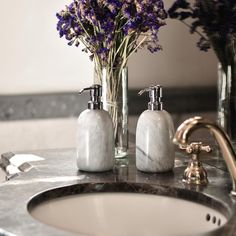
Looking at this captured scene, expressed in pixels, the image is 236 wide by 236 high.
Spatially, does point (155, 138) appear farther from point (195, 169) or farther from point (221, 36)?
point (221, 36)

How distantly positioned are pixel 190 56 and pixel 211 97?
0.10 meters

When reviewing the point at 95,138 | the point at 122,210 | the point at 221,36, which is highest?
the point at 221,36

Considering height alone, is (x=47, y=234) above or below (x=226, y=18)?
below

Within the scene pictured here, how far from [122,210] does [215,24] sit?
360 mm

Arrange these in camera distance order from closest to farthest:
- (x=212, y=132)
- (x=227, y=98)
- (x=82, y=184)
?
(x=212, y=132), (x=82, y=184), (x=227, y=98)

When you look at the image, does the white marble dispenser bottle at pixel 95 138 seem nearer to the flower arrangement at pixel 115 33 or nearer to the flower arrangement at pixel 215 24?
the flower arrangement at pixel 115 33

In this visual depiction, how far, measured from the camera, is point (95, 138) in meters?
1.01

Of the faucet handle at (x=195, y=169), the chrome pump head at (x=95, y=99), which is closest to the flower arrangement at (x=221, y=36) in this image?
the faucet handle at (x=195, y=169)

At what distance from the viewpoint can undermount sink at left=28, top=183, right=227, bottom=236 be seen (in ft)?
2.84

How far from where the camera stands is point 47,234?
0.70 m

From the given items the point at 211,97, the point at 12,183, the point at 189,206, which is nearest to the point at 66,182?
the point at 12,183

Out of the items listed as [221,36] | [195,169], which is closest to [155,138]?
[195,169]

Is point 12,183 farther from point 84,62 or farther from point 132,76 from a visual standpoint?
point 84,62

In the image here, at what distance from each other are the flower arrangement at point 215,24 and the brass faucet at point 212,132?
222 mm
